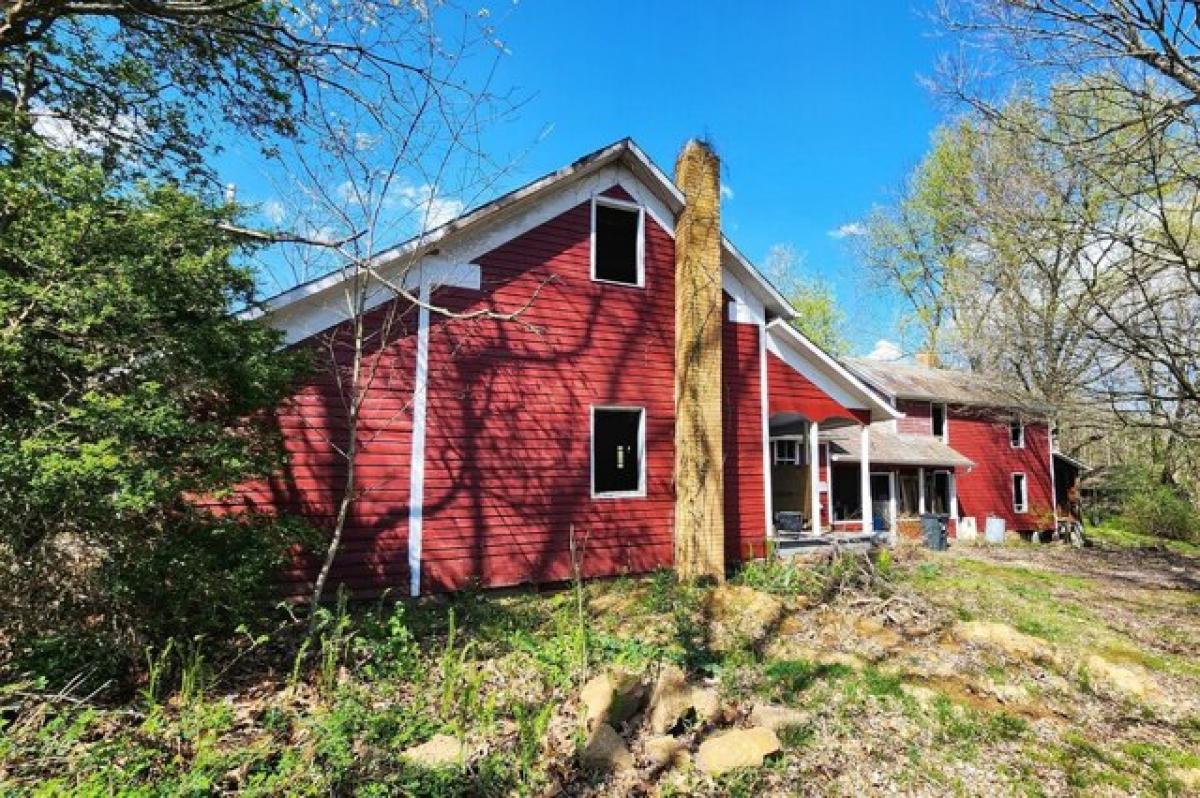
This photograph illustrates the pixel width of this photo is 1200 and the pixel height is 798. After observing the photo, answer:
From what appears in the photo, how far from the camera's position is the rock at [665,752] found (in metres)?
4.77

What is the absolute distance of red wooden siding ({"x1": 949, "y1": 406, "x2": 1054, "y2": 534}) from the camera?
25.1 m

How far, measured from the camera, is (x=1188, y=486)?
27.1m

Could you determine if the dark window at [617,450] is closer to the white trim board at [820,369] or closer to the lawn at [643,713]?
the lawn at [643,713]

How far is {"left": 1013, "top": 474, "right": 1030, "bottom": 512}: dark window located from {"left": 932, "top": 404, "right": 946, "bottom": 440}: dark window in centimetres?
478

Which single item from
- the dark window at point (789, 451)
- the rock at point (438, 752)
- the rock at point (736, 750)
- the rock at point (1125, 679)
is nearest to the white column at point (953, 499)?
the dark window at point (789, 451)

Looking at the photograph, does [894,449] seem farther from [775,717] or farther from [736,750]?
[736,750]

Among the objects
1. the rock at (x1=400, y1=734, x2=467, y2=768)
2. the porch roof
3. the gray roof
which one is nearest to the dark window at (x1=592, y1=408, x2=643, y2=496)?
the rock at (x1=400, y1=734, x2=467, y2=768)

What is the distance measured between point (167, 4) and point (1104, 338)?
520 inches

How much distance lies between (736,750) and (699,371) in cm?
664

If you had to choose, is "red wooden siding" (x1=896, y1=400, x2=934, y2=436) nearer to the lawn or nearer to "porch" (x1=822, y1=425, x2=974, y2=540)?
"porch" (x1=822, y1=425, x2=974, y2=540)

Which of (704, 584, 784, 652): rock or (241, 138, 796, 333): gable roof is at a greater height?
(241, 138, 796, 333): gable roof

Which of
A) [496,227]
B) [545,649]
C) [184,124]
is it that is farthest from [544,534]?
[184,124]

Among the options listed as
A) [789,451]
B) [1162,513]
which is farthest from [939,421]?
[789,451]

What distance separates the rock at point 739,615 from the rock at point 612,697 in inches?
87.9
